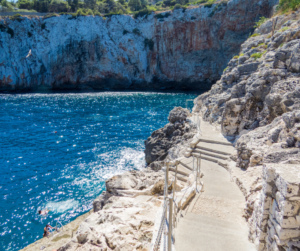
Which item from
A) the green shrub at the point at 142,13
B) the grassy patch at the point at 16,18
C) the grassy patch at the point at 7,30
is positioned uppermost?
the green shrub at the point at 142,13

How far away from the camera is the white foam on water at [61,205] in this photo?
47.0 ft

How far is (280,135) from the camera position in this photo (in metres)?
9.40

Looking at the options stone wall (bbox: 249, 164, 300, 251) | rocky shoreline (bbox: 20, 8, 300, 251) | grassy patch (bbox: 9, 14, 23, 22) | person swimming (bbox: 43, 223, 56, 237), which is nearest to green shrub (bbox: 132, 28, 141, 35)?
grassy patch (bbox: 9, 14, 23, 22)

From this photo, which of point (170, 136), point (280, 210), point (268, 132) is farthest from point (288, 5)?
point (280, 210)

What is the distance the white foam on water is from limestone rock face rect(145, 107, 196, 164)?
24.8 ft

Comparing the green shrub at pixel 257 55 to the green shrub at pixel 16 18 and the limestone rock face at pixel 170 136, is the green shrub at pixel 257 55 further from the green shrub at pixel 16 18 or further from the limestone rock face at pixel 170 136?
the green shrub at pixel 16 18

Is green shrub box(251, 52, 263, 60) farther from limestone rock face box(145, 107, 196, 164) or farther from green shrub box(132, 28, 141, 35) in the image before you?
green shrub box(132, 28, 141, 35)

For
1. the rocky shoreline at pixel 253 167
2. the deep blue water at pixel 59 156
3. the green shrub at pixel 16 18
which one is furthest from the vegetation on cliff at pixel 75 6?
the rocky shoreline at pixel 253 167

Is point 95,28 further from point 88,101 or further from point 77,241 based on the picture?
point 77,241

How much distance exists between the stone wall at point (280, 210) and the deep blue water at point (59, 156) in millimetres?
12414

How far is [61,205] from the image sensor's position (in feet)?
48.4

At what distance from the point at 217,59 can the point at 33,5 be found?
67.2 meters

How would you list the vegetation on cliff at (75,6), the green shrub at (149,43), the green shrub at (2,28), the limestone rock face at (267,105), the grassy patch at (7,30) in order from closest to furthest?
the limestone rock face at (267,105) → the green shrub at (2,28) → the grassy patch at (7,30) → the green shrub at (149,43) → the vegetation on cliff at (75,6)

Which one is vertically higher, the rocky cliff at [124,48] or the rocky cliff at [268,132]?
the rocky cliff at [124,48]
